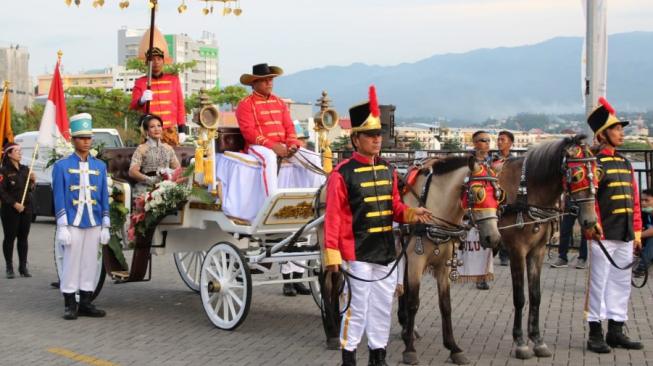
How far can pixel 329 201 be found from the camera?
7199 millimetres

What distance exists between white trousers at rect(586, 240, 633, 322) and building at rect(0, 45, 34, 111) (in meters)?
98.7

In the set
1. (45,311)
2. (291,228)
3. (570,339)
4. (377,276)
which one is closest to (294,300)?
(291,228)

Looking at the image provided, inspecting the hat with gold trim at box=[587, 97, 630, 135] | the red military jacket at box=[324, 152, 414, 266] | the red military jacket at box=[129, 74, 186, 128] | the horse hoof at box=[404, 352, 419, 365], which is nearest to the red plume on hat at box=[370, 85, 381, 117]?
the red military jacket at box=[324, 152, 414, 266]

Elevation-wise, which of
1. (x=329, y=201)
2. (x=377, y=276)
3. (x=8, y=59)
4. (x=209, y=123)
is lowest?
(x=377, y=276)

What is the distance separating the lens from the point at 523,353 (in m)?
8.38

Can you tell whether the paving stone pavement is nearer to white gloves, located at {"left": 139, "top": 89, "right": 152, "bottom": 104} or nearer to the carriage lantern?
the carriage lantern

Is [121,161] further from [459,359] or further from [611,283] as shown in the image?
Answer: [611,283]

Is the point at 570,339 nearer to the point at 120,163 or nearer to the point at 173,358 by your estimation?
the point at 173,358

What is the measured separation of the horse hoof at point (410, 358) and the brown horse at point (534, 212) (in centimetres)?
95

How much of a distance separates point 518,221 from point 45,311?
5772 mm

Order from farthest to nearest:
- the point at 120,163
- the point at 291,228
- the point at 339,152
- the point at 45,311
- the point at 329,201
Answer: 1. the point at 339,152
2. the point at 120,163
3. the point at 45,311
4. the point at 291,228
5. the point at 329,201

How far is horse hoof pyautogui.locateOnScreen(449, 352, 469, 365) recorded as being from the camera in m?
8.18

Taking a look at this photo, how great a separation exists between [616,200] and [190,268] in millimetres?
6130

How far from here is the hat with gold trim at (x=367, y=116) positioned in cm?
720
